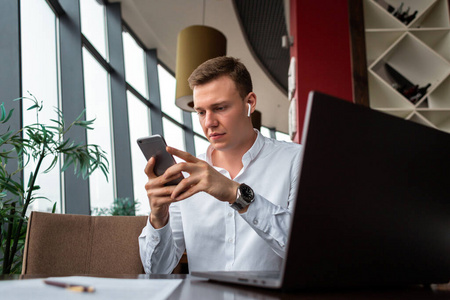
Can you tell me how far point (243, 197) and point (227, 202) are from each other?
0.34 metres

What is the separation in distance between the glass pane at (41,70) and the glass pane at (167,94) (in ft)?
10.4

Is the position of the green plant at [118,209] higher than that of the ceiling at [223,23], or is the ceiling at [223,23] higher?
the ceiling at [223,23]

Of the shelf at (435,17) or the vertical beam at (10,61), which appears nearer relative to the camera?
the shelf at (435,17)

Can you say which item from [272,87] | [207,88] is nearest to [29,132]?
[207,88]

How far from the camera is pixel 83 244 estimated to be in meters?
1.35

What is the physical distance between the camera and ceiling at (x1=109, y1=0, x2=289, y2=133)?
20.4ft

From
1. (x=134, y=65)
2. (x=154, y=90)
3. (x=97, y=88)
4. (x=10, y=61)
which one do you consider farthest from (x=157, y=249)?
(x=154, y=90)

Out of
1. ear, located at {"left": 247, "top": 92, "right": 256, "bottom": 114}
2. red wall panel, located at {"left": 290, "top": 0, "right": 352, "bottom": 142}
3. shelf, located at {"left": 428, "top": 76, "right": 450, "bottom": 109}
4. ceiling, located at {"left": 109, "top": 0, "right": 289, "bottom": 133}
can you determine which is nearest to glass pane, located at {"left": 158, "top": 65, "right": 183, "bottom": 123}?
ceiling, located at {"left": 109, "top": 0, "right": 289, "bottom": 133}

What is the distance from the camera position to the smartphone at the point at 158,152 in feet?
3.05

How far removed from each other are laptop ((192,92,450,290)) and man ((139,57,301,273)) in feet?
1.24

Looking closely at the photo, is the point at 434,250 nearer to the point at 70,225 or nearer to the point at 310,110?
the point at 310,110

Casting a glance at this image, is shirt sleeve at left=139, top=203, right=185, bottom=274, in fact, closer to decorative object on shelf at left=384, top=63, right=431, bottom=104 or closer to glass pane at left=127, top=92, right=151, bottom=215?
decorative object on shelf at left=384, top=63, right=431, bottom=104

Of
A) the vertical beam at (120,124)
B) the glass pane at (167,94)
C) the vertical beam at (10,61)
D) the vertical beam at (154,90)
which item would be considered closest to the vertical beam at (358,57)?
the vertical beam at (10,61)

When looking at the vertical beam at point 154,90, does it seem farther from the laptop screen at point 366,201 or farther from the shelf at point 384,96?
the laptop screen at point 366,201
